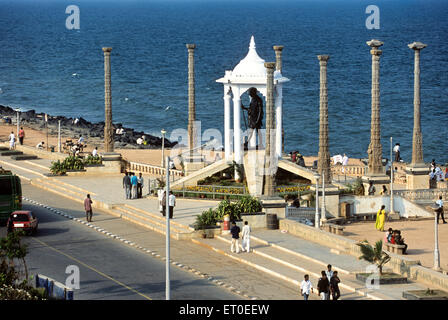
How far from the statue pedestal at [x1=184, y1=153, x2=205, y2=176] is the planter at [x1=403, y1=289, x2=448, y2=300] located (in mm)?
24788

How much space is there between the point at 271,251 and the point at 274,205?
546cm

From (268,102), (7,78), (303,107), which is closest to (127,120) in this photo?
(303,107)

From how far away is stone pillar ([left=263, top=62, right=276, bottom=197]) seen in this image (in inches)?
2125

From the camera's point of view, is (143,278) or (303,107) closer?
(143,278)

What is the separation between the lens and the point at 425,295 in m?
39.9

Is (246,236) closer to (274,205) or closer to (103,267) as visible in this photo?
(274,205)

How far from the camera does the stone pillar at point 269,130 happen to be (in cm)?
5397

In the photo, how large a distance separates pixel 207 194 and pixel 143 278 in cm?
1537

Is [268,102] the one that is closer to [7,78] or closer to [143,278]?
[143,278]

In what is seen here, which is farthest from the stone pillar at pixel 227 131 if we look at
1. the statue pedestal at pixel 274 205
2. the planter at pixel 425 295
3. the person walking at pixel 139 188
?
the planter at pixel 425 295

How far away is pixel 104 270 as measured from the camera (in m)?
44.9

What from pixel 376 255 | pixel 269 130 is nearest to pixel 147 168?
pixel 269 130

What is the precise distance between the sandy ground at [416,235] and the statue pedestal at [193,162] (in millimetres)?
10924

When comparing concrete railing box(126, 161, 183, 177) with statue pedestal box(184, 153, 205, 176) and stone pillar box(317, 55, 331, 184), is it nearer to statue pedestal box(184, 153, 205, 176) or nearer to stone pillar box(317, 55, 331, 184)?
statue pedestal box(184, 153, 205, 176)
